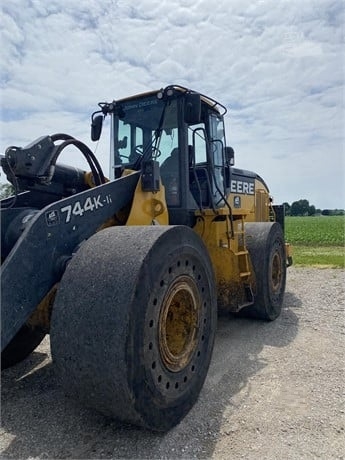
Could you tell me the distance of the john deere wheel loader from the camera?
2541mm

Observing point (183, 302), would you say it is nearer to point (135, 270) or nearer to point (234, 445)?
point (135, 270)

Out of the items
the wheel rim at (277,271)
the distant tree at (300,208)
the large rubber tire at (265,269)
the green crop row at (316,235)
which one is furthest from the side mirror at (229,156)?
the distant tree at (300,208)

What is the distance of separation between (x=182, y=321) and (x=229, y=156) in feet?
10.6

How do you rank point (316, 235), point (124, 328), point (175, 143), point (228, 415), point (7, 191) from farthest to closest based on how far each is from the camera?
point (316, 235), point (7, 191), point (175, 143), point (228, 415), point (124, 328)

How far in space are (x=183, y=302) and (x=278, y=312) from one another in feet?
10.7

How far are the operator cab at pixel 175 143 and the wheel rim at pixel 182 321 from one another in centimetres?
150

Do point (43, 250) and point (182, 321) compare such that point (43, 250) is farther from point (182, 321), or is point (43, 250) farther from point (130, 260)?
point (182, 321)

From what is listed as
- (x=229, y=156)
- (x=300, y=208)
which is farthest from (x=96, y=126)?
(x=300, y=208)

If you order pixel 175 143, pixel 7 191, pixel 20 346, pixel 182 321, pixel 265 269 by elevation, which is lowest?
pixel 20 346

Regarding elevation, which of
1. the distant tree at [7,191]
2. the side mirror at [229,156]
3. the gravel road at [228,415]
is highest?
the side mirror at [229,156]

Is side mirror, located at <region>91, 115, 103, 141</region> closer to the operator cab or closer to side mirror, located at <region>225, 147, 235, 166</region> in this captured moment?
the operator cab

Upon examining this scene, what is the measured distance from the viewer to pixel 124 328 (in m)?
2.47

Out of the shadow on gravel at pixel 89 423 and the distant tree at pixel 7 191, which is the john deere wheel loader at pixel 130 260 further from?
the distant tree at pixel 7 191

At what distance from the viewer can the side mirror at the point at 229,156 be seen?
5.79 m
